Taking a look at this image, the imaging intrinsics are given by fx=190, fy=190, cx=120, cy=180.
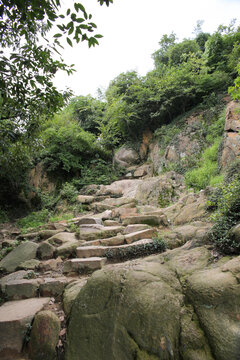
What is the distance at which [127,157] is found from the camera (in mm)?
14961

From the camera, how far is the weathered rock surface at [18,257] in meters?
3.52

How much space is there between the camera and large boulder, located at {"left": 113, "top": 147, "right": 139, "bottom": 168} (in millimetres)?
14653

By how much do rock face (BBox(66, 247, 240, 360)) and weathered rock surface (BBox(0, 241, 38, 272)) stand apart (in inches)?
79.3

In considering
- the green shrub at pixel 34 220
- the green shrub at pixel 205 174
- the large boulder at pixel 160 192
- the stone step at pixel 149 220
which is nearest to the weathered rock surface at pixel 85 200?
the green shrub at pixel 34 220

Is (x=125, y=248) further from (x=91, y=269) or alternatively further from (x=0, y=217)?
(x=0, y=217)

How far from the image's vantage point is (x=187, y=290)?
1.99 m

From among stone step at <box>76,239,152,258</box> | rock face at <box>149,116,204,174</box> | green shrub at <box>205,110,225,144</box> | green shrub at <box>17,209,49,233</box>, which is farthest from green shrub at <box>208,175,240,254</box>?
green shrub at <box>205,110,225,144</box>

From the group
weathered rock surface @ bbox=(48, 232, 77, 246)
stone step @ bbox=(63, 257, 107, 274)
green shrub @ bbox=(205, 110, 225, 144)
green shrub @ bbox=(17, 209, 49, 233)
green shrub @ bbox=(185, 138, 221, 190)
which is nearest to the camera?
stone step @ bbox=(63, 257, 107, 274)

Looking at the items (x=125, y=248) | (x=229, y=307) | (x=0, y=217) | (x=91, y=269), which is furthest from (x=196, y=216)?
(x=0, y=217)

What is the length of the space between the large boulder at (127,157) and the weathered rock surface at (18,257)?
1082cm

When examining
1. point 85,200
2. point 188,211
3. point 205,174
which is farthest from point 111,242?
point 205,174

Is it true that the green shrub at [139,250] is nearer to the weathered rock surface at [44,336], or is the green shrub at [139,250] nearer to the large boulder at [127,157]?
the weathered rock surface at [44,336]

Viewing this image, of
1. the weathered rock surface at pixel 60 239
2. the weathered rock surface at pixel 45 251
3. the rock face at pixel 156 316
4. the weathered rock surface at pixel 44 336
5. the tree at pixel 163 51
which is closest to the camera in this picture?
the rock face at pixel 156 316

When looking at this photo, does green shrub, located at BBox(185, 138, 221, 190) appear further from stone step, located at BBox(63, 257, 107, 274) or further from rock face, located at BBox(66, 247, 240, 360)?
rock face, located at BBox(66, 247, 240, 360)
